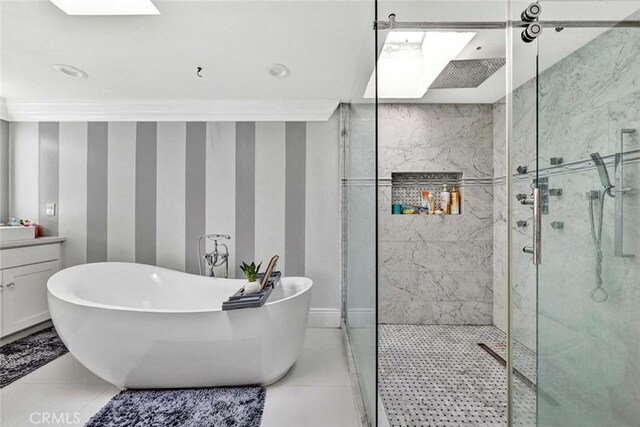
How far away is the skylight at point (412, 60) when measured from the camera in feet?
7.36

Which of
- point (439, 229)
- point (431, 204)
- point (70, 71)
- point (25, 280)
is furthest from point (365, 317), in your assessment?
point (25, 280)

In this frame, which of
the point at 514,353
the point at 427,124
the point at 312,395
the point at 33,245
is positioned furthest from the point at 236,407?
the point at 427,124

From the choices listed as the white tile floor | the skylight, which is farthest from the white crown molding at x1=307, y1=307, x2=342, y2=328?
the skylight

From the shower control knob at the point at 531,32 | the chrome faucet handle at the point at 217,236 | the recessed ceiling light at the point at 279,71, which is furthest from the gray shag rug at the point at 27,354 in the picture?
the shower control knob at the point at 531,32

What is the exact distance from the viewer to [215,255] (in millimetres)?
3014

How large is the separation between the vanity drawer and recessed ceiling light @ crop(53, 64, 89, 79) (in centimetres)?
142

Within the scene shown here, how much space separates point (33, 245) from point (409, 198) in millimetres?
3358

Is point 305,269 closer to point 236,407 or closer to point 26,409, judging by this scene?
point 236,407

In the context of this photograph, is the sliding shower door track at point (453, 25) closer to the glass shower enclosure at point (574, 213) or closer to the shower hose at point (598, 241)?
the glass shower enclosure at point (574, 213)

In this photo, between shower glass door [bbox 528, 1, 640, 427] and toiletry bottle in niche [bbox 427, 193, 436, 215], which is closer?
shower glass door [bbox 528, 1, 640, 427]

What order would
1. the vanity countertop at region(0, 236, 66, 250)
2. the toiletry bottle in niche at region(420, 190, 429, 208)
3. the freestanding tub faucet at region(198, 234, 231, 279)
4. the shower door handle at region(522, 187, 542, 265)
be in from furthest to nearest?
the toiletry bottle in niche at region(420, 190, 429, 208)
the freestanding tub faucet at region(198, 234, 231, 279)
the vanity countertop at region(0, 236, 66, 250)
the shower door handle at region(522, 187, 542, 265)

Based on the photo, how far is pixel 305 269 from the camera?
3.12 metres

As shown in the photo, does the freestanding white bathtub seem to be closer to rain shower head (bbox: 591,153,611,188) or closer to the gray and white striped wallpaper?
the gray and white striped wallpaper

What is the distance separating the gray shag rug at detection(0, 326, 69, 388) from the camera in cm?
214
